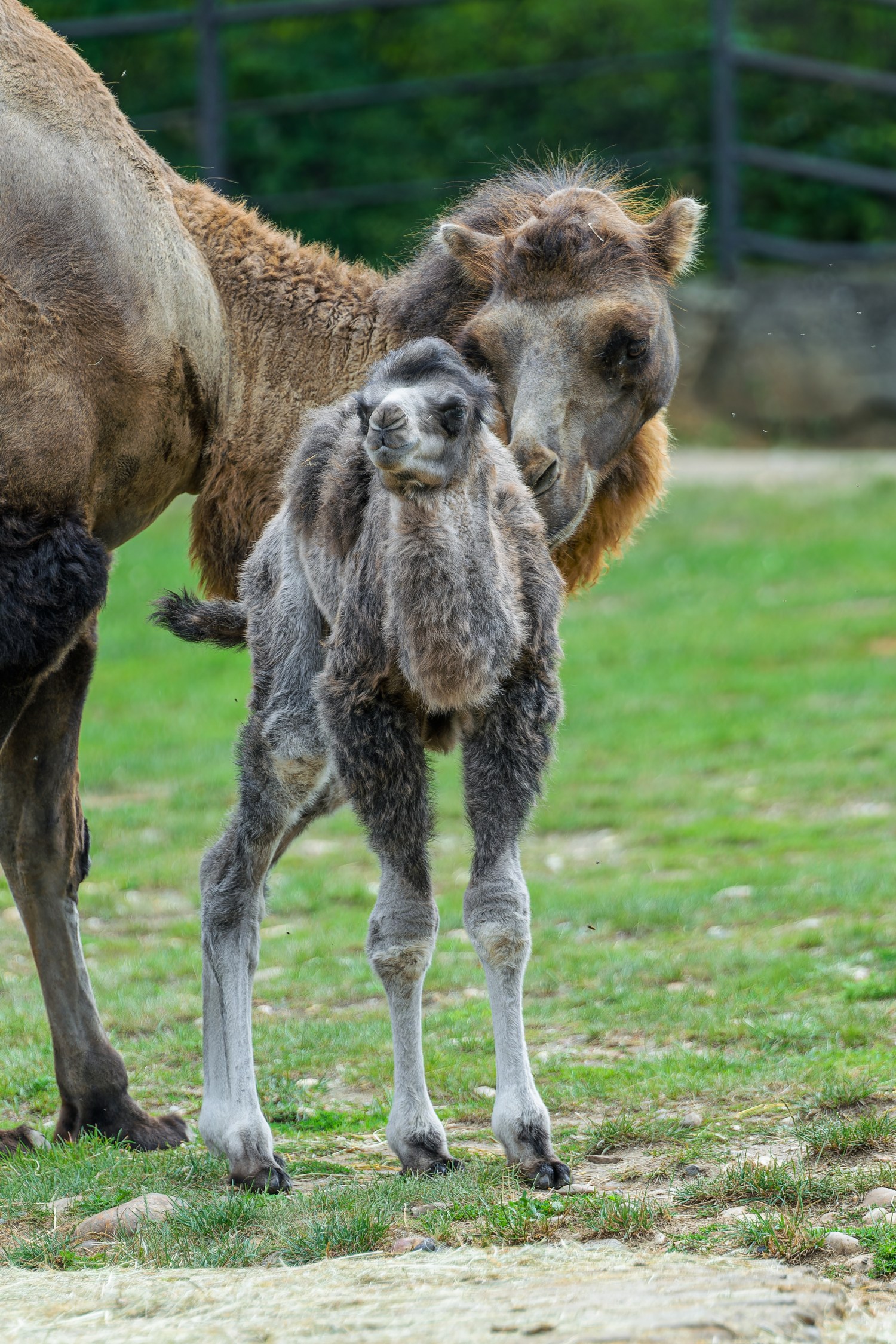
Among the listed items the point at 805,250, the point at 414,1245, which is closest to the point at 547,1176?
the point at 414,1245

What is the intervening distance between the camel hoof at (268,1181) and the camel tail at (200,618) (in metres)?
1.50

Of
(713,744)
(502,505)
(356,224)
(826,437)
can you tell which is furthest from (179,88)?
(502,505)

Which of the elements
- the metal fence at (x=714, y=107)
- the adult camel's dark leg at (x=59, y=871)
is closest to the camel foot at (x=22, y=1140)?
the adult camel's dark leg at (x=59, y=871)

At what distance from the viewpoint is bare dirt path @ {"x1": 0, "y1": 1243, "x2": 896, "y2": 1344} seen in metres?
3.04

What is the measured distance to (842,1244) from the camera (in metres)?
3.57

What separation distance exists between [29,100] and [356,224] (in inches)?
557

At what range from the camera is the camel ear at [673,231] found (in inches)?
209

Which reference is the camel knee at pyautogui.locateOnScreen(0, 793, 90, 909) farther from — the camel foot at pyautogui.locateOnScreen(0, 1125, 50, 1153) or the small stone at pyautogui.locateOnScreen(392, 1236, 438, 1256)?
the small stone at pyautogui.locateOnScreen(392, 1236, 438, 1256)

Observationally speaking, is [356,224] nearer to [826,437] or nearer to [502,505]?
[826,437]

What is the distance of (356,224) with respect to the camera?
61.1 ft

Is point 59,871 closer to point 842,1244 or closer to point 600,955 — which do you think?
point 600,955

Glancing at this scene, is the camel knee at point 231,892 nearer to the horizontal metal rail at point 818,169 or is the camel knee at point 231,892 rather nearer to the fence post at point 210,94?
the fence post at point 210,94

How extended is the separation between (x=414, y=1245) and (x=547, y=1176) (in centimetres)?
44

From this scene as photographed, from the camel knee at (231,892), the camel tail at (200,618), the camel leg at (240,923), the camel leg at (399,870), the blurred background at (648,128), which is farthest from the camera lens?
the blurred background at (648,128)
